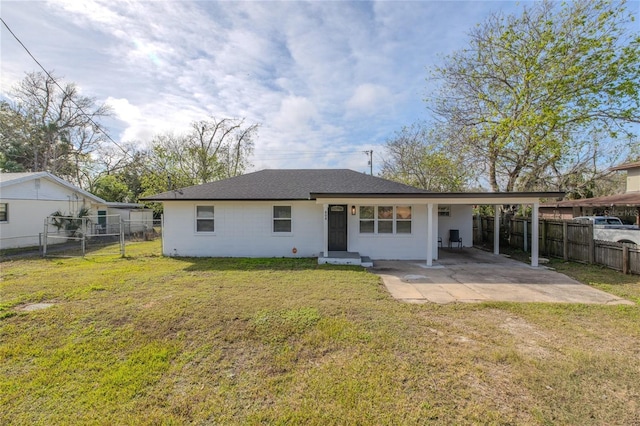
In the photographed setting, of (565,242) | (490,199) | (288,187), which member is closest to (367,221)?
(288,187)

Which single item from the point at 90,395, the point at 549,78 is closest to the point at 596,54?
the point at 549,78

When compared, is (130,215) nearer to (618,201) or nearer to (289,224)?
(289,224)

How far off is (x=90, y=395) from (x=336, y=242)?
28.4 ft

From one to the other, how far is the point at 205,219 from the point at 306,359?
8.98m

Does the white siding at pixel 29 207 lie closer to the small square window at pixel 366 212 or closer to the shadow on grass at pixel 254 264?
the shadow on grass at pixel 254 264

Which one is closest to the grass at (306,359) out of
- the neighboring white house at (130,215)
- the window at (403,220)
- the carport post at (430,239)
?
the carport post at (430,239)

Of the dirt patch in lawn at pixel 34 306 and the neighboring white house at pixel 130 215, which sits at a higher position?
the neighboring white house at pixel 130 215

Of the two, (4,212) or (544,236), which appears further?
(4,212)

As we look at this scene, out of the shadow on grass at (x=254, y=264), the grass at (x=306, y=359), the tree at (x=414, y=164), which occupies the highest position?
the tree at (x=414, y=164)

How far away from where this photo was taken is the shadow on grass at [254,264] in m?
8.77

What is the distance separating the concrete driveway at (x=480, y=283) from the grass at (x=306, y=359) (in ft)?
1.88

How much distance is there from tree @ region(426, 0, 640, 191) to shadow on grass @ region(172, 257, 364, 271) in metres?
9.87

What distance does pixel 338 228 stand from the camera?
35.9 feet

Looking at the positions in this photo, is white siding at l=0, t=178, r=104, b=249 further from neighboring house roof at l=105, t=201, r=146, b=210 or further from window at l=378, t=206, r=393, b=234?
window at l=378, t=206, r=393, b=234
